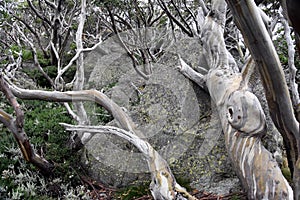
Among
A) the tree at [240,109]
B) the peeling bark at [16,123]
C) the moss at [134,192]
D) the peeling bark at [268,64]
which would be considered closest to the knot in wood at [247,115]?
the tree at [240,109]

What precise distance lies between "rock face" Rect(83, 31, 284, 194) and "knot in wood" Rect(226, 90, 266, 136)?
27.1 inches

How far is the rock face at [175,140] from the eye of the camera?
3.57 m

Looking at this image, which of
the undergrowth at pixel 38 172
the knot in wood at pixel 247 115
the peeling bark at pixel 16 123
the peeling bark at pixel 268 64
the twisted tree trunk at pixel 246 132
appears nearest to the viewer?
the peeling bark at pixel 268 64

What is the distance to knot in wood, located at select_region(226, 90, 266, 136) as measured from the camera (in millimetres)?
2869

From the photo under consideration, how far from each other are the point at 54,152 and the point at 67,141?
45cm

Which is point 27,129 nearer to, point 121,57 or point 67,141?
point 67,141

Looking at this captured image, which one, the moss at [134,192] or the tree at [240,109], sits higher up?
the tree at [240,109]

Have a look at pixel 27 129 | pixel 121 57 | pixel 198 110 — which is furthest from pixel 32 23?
pixel 198 110

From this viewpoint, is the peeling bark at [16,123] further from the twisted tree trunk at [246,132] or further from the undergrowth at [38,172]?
the twisted tree trunk at [246,132]

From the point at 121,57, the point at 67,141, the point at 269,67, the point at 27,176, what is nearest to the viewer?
the point at 269,67

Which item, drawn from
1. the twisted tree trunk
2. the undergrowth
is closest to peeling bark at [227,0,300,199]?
the twisted tree trunk

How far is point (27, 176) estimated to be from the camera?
4.19m

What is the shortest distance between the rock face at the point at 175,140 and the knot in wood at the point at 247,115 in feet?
2.26

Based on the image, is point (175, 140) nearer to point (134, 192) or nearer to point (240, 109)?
point (134, 192)
